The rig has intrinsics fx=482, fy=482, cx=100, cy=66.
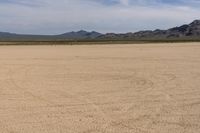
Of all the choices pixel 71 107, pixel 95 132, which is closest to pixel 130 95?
pixel 71 107

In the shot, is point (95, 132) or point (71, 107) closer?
point (95, 132)

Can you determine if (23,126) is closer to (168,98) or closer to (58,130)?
(58,130)

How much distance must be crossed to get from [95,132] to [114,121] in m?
0.97

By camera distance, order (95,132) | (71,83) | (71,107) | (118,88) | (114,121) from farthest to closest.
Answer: (71,83) → (118,88) → (71,107) → (114,121) → (95,132)

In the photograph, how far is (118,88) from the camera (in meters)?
14.6

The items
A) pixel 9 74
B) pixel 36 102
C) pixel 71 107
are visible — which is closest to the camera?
pixel 71 107

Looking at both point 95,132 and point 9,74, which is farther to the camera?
point 9,74

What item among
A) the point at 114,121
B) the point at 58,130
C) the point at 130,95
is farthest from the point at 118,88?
the point at 58,130

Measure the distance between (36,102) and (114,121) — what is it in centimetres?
300

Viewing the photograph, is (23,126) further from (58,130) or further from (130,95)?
(130,95)

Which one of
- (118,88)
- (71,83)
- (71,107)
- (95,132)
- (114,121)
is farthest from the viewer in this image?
(71,83)

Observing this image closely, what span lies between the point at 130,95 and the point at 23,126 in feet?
14.9

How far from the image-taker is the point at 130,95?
1305 centimetres

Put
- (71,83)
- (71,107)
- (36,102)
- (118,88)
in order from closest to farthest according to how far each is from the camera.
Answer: (71,107) < (36,102) < (118,88) < (71,83)
